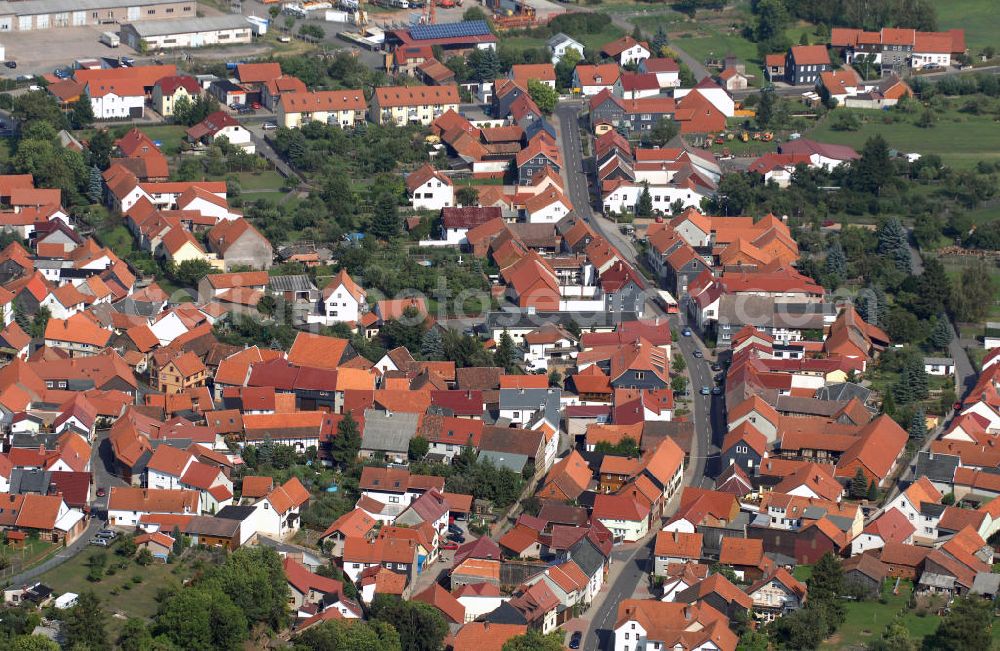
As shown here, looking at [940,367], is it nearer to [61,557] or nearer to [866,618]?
[866,618]

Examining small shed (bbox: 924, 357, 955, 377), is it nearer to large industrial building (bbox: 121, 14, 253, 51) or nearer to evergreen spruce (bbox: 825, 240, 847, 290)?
evergreen spruce (bbox: 825, 240, 847, 290)

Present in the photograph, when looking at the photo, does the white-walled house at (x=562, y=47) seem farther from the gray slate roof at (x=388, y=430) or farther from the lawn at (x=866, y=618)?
the lawn at (x=866, y=618)

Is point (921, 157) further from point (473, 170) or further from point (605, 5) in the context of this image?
point (605, 5)

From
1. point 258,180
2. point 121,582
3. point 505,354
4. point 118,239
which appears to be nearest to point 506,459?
point 505,354

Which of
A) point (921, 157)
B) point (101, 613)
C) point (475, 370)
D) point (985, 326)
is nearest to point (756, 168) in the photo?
point (921, 157)

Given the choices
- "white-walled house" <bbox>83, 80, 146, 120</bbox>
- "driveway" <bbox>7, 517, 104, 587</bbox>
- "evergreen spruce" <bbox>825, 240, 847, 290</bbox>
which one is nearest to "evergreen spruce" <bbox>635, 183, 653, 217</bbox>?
"evergreen spruce" <bbox>825, 240, 847, 290</bbox>

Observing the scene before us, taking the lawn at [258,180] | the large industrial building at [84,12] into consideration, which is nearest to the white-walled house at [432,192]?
the lawn at [258,180]
